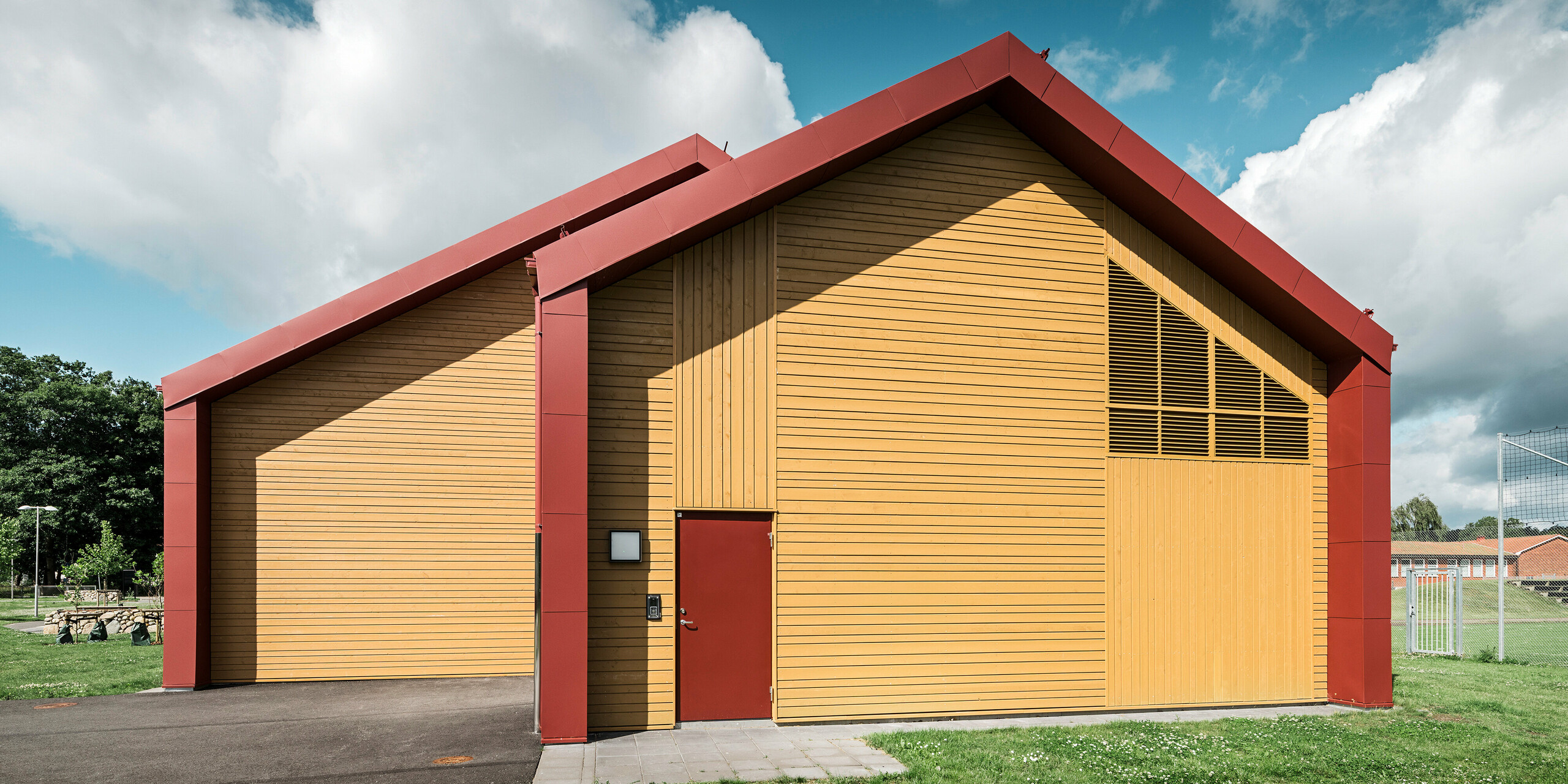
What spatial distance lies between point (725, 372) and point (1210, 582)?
267 inches

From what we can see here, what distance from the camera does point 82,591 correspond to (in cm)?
3097

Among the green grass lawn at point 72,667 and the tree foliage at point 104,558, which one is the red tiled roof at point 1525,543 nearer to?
the green grass lawn at point 72,667

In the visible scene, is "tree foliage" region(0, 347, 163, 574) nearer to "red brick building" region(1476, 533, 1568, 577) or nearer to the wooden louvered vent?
the wooden louvered vent

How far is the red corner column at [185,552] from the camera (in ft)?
36.3

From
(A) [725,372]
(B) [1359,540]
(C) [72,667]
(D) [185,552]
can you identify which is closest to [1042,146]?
(A) [725,372]

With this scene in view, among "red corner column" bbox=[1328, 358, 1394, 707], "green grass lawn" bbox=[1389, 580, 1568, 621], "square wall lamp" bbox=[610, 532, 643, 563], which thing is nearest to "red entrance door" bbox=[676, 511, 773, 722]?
"square wall lamp" bbox=[610, 532, 643, 563]

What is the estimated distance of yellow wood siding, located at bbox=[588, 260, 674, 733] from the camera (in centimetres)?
862

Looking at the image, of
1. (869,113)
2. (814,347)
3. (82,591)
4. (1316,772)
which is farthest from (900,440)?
(82,591)

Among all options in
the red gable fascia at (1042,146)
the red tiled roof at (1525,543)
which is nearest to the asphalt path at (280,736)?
the red gable fascia at (1042,146)

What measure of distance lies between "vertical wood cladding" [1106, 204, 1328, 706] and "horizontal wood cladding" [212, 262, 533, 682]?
28.8 feet

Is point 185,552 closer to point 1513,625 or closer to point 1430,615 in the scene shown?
point 1430,615

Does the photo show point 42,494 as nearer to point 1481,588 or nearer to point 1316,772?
point 1316,772

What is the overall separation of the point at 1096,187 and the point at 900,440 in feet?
14.2

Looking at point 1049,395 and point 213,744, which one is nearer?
point 213,744
